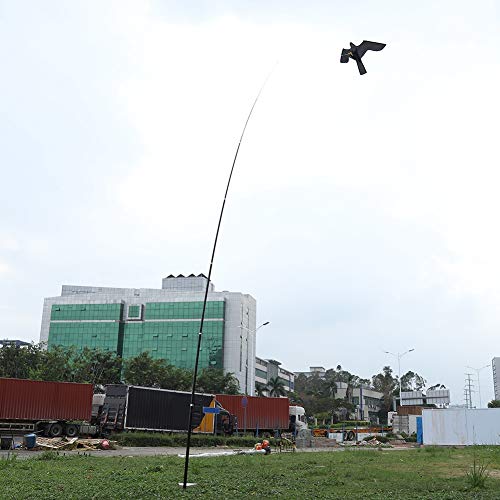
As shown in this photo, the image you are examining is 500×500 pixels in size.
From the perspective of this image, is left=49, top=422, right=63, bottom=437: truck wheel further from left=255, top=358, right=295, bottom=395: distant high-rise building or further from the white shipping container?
left=255, top=358, right=295, bottom=395: distant high-rise building

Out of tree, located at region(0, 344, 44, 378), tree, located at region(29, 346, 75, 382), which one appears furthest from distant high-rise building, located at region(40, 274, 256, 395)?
tree, located at region(0, 344, 44, 378)

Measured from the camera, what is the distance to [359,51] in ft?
33.4

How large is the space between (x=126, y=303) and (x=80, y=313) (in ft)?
26.4

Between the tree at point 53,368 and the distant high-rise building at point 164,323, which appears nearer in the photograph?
the tree at point 53,368

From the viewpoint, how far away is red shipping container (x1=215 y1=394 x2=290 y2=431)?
4594cm

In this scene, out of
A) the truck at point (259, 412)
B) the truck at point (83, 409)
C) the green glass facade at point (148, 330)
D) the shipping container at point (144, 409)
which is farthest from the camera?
the green glass facade at point (148, 330)

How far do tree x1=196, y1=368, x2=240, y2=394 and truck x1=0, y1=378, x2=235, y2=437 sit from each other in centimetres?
4403

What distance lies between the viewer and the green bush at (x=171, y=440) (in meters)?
33.2

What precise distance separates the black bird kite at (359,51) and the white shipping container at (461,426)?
113ft

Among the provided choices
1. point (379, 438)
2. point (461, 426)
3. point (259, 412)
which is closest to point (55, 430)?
point (259, 412)

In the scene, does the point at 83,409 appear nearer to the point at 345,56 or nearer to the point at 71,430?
the point at 71,430

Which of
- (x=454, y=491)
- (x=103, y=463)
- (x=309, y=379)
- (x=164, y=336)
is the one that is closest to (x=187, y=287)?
(x=164, y=336)

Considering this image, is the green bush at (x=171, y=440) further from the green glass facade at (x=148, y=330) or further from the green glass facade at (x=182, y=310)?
the green glass facade at (x=182, y=310)

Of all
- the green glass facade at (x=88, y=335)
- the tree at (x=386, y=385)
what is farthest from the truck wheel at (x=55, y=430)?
the tree at (x=386, y=385)
